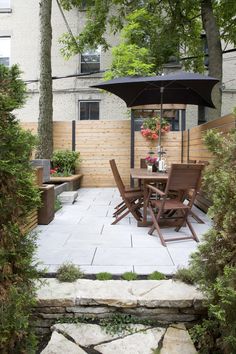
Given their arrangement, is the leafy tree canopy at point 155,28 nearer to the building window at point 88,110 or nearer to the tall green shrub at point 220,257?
the building window at point 88,110

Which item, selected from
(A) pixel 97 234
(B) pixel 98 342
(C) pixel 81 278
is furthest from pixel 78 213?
(B) pixel 98 342

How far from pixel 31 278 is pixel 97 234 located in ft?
7.95

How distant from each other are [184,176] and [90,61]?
12.5 metres

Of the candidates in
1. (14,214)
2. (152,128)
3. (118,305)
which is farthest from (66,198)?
(14,214)

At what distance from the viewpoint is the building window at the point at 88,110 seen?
50.9 feet

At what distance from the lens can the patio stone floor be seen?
318 cm

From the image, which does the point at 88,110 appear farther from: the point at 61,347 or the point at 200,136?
the point at 61,347

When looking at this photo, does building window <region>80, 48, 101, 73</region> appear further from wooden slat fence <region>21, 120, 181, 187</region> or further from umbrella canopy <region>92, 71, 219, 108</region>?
umbrella canopy <region>92, 71, 219, 108</region>

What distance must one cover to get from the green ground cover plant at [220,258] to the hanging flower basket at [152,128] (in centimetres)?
775

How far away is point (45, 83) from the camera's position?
8.85 metres

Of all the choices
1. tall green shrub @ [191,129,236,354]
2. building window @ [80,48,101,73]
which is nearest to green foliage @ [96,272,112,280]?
tall green shrub @ [191,129,236,354]

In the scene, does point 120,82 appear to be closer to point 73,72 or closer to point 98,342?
point 98,342

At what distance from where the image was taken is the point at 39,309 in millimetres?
2490

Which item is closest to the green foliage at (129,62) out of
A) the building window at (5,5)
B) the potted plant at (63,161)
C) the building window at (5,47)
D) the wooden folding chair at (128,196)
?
the potted plant at (63,161)
